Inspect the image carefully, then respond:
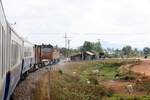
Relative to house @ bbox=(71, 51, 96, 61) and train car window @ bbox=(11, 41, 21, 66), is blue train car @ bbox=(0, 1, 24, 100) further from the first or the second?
house @ bbox=(71, 51, 96, 61)

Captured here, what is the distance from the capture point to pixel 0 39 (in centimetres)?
921

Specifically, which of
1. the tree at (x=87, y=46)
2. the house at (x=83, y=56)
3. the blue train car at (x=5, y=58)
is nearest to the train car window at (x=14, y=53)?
the blue train car at (x=5, y=58)

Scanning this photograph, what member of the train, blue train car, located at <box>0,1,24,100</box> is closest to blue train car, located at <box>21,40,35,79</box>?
the train

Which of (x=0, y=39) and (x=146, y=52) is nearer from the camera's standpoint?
(x=0, y=39)

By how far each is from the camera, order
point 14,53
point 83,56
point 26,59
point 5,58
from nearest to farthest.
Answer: point 5,58 → point 14,53 → point 26,59 → point 83,56

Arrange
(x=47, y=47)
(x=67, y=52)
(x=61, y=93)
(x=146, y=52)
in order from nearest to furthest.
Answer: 1. (x=61, y=93)
2. (x=47, y=47)
3. (x=67, y=52)
4. (x=146, y=52)

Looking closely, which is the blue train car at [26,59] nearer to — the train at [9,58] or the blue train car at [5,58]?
the train at [9,58]

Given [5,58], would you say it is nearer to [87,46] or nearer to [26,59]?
[26,59]

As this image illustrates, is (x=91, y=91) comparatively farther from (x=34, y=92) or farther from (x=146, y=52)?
(x=146, y=52)

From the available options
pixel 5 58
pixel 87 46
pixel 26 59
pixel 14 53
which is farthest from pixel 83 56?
pixel 5 58

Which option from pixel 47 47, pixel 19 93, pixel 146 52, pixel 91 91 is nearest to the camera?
pixel 19 93

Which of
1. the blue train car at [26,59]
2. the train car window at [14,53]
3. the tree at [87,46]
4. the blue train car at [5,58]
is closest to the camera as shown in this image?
the blue train car at [5,58]

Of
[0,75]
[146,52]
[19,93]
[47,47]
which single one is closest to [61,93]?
[19,93]

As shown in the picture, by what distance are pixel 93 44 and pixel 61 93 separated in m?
136
